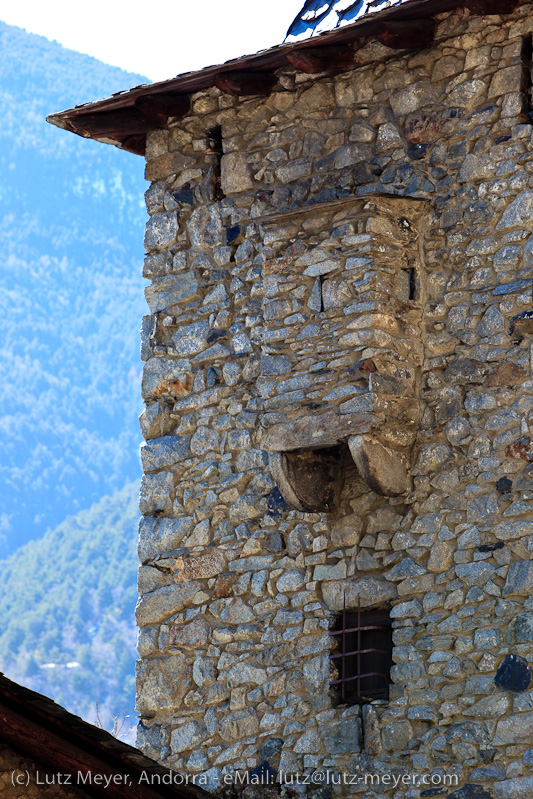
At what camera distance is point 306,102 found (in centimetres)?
719

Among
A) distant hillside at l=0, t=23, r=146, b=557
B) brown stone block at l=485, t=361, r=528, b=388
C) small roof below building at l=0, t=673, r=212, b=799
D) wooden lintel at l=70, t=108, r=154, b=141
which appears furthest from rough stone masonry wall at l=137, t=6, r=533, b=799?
distant hillside at l=0, t=23, r=146, b=557

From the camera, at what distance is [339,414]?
20.8 ft

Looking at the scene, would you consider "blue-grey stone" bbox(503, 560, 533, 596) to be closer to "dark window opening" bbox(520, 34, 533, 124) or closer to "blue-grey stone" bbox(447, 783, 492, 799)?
"blue-grey stone" bbox(447, 783, 492, 799)

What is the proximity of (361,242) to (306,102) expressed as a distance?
117 centimetres

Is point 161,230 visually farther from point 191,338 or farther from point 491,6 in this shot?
point 491,6

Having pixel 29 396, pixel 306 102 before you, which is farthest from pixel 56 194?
pixel 306 102

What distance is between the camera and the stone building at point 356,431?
20.0ft

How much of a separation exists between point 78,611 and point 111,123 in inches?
1932

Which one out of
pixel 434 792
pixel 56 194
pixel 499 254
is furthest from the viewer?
pixel 56 194

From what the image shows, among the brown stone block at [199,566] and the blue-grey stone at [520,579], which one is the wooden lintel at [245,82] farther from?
the blue-grey stone at [520,579]

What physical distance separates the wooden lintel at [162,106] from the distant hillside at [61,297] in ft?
187

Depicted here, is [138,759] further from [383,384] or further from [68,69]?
[68,69]

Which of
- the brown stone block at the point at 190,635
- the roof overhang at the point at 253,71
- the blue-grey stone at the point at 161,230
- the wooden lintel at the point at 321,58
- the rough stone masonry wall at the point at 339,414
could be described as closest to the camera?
the rough stone masonry wall at the point at 339,414

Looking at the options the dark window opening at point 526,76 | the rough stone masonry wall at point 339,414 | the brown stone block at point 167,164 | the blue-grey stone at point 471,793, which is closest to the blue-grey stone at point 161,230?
the rough stone masonry wall at point 339,414
